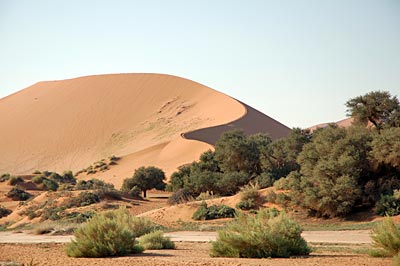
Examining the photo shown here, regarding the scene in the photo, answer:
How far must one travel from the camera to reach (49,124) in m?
97.6

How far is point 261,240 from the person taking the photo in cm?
1345

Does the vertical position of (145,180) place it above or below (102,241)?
above

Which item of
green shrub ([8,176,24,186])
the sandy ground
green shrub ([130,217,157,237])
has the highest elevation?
green shrub ([8,176,24,186])

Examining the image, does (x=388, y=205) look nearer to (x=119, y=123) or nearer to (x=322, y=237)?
(x=322, y=237)

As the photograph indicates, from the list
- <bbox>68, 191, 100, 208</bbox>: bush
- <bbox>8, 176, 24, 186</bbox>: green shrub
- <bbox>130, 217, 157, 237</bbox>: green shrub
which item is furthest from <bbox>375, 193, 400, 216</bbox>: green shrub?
<bbox>8, 176, 24, 186</bbox>: green shrub

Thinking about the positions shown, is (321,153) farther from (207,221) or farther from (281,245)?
(281,245)

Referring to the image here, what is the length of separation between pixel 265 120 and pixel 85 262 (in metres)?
74.3

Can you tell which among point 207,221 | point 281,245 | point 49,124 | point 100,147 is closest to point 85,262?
point 281,245

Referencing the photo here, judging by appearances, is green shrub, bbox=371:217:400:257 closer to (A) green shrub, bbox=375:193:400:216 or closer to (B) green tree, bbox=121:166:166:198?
(A) green shrub, bbox=375:193:400:216

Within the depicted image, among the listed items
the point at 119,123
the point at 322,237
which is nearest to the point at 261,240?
the point at 322,237

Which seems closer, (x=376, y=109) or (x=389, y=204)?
(x=389, y=204)

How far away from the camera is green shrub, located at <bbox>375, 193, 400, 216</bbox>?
24906mm

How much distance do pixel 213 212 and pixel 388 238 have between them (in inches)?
682

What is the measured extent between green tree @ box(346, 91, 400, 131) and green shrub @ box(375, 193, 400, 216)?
5.62 metres
